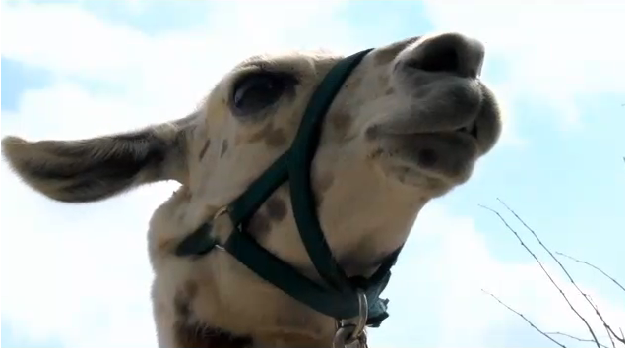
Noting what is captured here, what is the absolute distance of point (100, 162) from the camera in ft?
12.0

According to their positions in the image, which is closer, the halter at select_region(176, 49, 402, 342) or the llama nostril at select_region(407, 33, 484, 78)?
the llama nostril at select_region(407, 33, 484, 78)

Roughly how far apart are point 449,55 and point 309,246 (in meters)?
0.71

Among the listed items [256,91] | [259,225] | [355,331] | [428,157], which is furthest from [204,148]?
[428,157]

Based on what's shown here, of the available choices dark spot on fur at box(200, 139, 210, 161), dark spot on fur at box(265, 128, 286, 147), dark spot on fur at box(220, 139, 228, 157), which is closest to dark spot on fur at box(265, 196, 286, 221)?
dark spot on fur at box(265, 128, 286, 147)

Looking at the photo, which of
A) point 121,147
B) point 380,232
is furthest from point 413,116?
point 121,147

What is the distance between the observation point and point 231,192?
3.32 metres

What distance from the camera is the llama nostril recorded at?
2.80m

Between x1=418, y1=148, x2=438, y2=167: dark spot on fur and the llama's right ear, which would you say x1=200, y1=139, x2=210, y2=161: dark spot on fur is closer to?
the llama's right ear

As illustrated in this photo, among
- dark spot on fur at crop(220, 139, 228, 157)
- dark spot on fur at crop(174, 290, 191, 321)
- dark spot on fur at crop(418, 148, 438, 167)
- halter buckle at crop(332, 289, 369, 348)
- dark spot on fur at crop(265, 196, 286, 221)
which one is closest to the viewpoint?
dark spot on fur at crop(418, 148, 438, 167)

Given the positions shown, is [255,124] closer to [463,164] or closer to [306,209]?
[306,209]

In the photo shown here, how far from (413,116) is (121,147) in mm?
1325

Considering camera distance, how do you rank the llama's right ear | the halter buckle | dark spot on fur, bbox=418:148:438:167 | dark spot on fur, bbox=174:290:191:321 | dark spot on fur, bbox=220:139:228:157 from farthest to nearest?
the llama's right ear
dark spot on fur, bbox=220:139:228:157
dark spot on fur, bbox=174:290:191:321
the halter buckle
dark spot on fur, bbox=418:148:438:167

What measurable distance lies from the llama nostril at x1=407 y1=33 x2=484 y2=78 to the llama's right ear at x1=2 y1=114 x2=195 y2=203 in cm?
116

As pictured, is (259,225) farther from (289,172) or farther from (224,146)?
(224,146)
